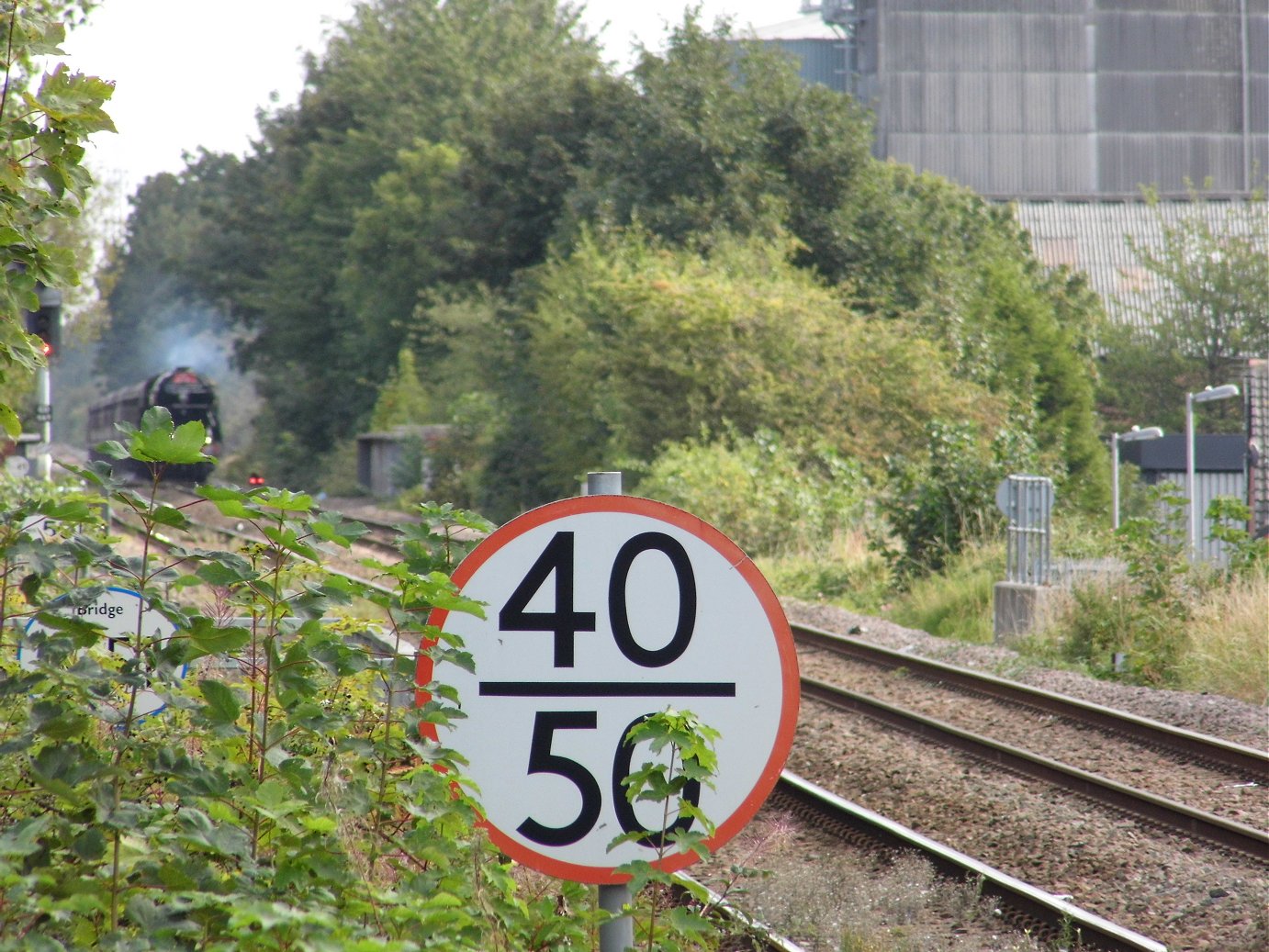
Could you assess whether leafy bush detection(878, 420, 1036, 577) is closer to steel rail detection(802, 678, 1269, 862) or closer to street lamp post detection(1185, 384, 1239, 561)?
street lamp post detection(1185, 384, 1239, 561)

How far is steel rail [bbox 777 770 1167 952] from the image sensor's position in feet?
18.4

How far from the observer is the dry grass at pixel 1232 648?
11518 millimetres

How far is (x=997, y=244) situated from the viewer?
38.3 meters

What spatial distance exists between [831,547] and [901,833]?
48.4 feet

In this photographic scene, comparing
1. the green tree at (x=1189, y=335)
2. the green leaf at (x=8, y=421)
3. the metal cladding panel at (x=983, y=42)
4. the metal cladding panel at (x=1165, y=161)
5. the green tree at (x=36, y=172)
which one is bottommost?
the green leaf at (x=8, y=421)

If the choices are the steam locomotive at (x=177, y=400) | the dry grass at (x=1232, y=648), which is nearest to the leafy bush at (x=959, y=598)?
the dry grass at (x=1232, y=648)

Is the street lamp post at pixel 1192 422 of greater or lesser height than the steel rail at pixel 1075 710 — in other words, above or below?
above

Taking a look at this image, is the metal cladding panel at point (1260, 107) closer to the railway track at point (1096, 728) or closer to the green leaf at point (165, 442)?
the railway track at point (1096, 728)

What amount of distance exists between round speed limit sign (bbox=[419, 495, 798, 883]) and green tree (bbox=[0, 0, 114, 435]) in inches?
42.6

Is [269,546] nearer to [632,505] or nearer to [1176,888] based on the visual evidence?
[632,505]

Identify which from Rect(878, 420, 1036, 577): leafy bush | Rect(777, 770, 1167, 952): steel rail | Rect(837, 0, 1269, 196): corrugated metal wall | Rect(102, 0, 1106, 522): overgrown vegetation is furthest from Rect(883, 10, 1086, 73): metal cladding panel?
Rect(777, 770, 1167, 952): steel rail

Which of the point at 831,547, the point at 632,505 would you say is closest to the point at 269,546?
the point at 632,505

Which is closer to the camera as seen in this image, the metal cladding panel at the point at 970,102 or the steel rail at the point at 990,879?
the steel rail at the point at 990,879

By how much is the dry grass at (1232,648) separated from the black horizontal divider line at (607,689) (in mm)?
9929
